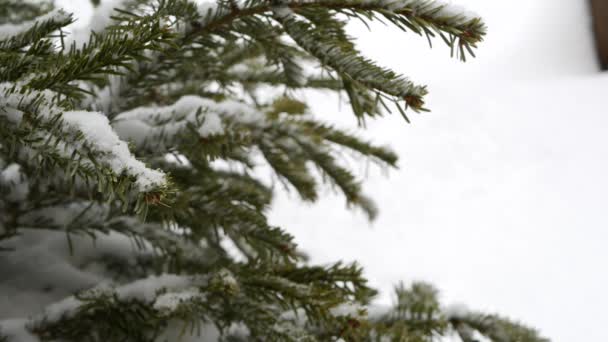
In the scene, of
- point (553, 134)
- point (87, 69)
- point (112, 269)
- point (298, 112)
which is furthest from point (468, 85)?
point (87, 69)

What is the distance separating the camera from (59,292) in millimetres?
672

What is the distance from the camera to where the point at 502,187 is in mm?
2666

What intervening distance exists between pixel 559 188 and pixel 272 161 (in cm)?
222

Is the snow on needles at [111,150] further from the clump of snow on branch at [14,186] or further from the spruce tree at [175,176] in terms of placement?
the clump of snow on branch at [14,186]

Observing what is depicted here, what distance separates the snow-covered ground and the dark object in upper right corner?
91 millimetres

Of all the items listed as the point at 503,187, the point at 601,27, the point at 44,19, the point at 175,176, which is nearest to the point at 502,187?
the point at 503,187

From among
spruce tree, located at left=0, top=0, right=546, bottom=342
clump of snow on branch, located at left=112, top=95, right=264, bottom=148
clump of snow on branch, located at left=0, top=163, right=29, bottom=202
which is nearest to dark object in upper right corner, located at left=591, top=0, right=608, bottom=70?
spruce tree, located at left=0, top=0, right=546, bottom=342

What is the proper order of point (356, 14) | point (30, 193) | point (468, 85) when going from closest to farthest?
Result: 1. point (356, 14)
2. point (30, 193)
3. point (468, 85)

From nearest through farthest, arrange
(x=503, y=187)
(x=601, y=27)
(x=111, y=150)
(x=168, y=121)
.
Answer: (x=111, y=150) < (x=168, y=121) < (x=503, y=187) < (x=601, y=27)

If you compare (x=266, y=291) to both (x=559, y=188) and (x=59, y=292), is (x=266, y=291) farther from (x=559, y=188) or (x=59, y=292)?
(x=559, y=188)

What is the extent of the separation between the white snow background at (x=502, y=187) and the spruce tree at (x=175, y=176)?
108 centimetres

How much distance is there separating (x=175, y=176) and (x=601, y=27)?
3118 millimetres

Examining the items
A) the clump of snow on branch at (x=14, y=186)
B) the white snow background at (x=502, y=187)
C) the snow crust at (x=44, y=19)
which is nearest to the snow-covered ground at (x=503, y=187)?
the white snow background at (x=502, y=187)

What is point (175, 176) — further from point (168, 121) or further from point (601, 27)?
point (601, 27)
